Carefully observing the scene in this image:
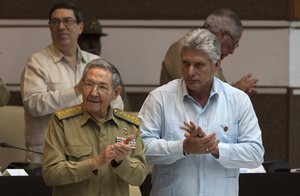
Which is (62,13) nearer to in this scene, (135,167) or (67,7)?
(67,7)

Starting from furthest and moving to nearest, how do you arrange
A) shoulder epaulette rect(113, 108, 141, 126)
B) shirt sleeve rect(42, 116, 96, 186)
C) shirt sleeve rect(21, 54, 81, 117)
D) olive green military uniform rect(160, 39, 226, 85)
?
1. olive green military uniform rect(160, 39, 226, 85)
2. shirt sleeve rect(21, 54, 81, 117)
3. shoulder epaulette rect(113, 108, 141, 126)
4. shirt sleeve rect(42, 116, 96, 186)

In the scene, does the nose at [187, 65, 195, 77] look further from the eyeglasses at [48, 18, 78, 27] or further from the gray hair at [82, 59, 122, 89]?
the eyeglasses at [48, 18, 78, 27]

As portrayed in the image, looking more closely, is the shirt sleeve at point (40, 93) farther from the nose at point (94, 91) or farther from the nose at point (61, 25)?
the nose at point (94, 91)

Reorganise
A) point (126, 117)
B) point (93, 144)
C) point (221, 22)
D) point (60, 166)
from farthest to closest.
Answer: point (221, 22) → point (126, 117) → point (93, 144) → point (60, 166)

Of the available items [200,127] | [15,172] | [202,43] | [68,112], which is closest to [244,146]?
[200,127]

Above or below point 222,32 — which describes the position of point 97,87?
below

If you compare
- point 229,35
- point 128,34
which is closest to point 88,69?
point 229,35

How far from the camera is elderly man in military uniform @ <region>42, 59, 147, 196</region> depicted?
15.2 feet

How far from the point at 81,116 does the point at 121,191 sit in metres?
0.40

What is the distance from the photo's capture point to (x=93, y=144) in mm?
4730

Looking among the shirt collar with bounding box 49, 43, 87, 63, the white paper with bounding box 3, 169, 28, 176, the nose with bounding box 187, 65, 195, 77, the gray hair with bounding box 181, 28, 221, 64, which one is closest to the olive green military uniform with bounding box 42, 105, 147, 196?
the nose with bounding box 187, 65, 195, 77

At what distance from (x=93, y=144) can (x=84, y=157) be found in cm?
8

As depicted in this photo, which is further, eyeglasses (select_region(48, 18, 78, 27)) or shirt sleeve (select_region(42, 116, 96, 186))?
eyeglasses (select_region(48, 18, 78, 27))

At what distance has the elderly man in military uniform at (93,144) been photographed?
4.63m
